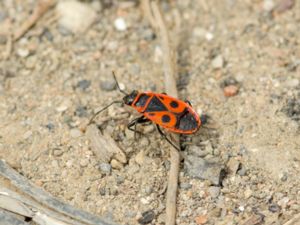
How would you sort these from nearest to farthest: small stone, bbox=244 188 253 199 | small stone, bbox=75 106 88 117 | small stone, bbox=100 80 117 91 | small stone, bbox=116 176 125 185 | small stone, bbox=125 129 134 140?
small stone, bbox=244 188 253 199 → small stone, bbox=116 176 125 185 → small stone, bbox=125 129 134 140 → small stone, bbox=75 106 88 117 → small stone, bbox=100 80 117 91

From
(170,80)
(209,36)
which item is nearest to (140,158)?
(170,80)

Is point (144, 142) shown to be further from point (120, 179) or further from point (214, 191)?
point (214, 191)

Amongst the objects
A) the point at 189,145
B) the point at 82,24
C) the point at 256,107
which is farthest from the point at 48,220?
the point at 82,24

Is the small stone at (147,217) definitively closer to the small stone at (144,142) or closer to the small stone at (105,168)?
the small stone at (105,168)

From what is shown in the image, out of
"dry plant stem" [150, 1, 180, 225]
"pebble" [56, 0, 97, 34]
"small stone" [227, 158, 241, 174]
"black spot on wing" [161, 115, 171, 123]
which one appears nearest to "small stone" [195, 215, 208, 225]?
"dry plant stem" [150, 1, 180, 225]

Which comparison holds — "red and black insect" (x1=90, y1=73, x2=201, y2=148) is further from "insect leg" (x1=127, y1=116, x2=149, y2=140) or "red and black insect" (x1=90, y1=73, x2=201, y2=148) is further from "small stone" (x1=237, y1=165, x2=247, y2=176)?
"small stone" (x1=237, y1=165, x2=247, y2=176)

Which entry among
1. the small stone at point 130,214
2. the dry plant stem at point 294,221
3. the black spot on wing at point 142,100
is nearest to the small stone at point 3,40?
the black spot on wing at point 142,100
